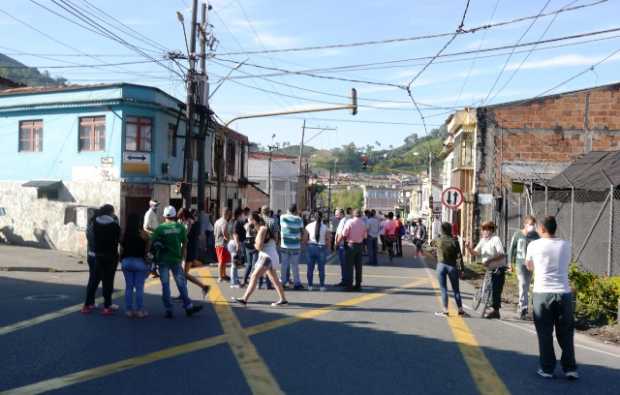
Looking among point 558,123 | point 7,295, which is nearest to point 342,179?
point 558,123

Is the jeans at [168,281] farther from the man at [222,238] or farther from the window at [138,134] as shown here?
the window at [138,134]

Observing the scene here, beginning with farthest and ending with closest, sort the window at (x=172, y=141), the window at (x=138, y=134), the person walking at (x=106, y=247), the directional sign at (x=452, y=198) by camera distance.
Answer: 1. the window at (x=172, y=141)
2. the window at (x=138, y=134)
3. the directional sign at (x=452, y=198)
4. the person walking at (x=106, y=247)

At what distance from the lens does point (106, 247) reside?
1059cm

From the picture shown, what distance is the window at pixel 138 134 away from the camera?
26.5m

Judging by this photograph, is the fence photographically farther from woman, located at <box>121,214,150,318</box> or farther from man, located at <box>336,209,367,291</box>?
woman, located at <box>121,214,150,318</box>

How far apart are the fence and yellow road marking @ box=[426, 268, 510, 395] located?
5.21m

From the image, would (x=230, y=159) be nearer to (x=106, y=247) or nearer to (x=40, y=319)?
(x=106, y=247)

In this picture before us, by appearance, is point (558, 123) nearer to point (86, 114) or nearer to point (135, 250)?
point (86, 114)

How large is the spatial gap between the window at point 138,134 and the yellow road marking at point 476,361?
60.5ft

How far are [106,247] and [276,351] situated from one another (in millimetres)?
3888

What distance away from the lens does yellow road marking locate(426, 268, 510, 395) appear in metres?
6.68

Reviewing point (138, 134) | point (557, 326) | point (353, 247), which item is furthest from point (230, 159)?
point (557, 326)

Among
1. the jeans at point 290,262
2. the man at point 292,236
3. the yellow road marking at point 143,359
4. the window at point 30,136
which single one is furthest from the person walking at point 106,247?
the window at point 30,136

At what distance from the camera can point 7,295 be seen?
40.5ft
